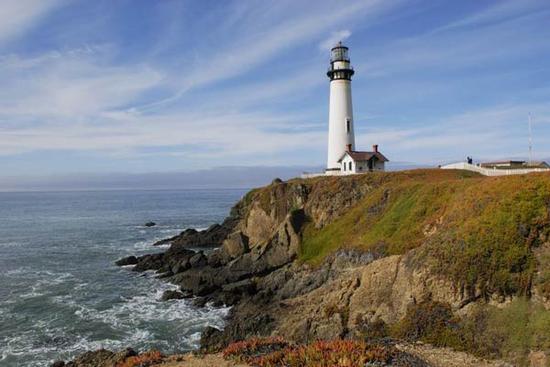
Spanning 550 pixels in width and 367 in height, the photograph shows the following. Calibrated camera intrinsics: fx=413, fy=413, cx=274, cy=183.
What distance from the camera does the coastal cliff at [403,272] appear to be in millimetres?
19312

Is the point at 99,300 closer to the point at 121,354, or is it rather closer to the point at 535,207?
the point at 121,354

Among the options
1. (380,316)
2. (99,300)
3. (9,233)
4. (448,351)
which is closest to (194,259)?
(99,300)

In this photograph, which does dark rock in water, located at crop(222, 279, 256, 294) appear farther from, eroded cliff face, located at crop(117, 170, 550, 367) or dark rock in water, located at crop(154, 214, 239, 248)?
dark rock in water, located at crop(154, 214, 239, 248)

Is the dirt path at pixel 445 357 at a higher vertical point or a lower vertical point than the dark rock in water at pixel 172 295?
higher

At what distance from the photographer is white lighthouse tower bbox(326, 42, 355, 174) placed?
51.2 meters

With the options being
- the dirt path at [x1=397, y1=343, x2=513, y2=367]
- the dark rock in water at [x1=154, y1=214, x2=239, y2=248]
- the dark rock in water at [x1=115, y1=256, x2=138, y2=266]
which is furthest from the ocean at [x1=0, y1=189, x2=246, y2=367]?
the dirt path at [x1=397, y1=343, x2=513, y2=367]

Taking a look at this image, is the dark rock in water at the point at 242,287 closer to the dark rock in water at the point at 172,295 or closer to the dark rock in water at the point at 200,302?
the dark rock in water at the point at 200,302

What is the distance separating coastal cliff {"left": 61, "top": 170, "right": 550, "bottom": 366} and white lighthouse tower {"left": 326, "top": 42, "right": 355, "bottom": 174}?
9414mm

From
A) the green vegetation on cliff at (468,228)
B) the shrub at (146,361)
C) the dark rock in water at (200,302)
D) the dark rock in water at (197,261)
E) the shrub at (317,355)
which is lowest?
the dark rock in water at (200,302)

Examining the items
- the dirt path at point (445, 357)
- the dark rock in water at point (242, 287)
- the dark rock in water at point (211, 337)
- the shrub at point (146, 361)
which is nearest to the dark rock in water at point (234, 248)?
the dark rock in water at point (242, 287)

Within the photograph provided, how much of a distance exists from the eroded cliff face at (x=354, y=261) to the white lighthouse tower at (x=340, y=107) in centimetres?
746

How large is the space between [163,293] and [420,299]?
22.9 m

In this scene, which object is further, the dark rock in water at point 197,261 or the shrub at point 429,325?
the dark rock in water at point 197,261

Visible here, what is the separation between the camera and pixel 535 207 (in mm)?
21938
